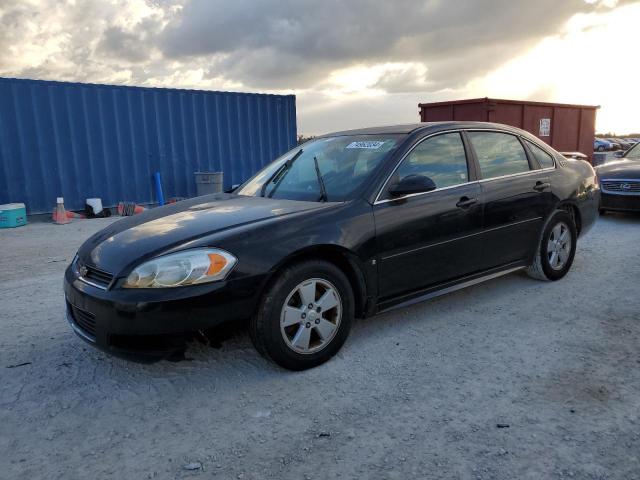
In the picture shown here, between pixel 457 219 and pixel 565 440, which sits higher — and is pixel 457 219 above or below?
above

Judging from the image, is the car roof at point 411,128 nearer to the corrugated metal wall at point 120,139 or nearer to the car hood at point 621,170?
the car hood at point 621,170

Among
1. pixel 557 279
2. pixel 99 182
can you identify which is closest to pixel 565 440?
pixel 557 279

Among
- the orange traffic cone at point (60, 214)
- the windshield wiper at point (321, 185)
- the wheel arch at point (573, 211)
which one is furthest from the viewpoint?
the orange traffic cone at point (60, 214)

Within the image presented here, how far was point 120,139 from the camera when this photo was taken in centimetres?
1145

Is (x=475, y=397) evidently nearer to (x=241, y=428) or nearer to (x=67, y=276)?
(x=241, y=428)

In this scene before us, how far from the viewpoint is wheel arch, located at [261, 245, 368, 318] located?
310cm

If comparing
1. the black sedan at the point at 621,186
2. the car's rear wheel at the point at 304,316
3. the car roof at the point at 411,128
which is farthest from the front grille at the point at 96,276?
the black sedan at the point at 621,186

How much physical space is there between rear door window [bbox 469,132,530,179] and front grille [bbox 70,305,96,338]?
3.14 m

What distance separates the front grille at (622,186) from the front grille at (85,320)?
341 inches

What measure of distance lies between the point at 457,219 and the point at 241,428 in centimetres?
226

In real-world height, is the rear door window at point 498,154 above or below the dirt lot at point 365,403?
above

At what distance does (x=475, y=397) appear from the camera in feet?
9.44

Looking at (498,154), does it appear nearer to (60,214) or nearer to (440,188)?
(440,188)

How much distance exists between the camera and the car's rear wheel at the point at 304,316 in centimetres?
299
